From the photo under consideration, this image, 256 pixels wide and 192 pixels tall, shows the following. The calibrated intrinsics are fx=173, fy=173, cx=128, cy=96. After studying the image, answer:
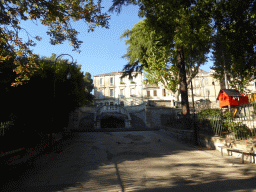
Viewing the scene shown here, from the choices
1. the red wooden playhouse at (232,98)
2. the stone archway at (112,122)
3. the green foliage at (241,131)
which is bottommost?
the stone archway at (112,122)

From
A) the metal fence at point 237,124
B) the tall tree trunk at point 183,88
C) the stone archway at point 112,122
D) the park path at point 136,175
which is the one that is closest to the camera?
the park path at point 136,175

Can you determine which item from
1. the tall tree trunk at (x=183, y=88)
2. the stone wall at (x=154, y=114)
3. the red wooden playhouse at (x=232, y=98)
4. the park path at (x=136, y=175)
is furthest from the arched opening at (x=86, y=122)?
the park path at (x=136, y=175)

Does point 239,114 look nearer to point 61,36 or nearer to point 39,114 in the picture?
point 61,36

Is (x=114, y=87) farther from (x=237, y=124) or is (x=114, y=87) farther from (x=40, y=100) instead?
(x=237, y=124)

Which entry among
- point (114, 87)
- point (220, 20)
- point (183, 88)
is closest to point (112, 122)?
point (114, 87)

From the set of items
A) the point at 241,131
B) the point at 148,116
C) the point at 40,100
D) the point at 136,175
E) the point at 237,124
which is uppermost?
the point at 40,100

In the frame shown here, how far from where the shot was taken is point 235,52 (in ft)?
22.0

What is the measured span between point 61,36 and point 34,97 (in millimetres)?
5747

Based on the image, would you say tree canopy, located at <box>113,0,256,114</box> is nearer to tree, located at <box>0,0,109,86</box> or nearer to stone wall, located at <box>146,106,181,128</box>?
tree, located at <box>0,0,109,86</box>

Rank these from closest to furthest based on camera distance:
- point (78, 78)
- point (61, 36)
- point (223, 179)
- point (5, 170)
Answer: point (223, 179)
point (5, 170)
point (61, 36)
point (78, 78)

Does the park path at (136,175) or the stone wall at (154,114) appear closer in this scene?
the park path at (136,175)

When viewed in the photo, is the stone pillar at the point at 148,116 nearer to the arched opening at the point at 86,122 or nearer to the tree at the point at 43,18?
the arched opening at the point at 86,122

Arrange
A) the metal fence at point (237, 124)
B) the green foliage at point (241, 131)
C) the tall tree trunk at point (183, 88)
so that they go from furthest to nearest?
the tall tree trunk at point (183, 88) < the green foliage at point (241, 131) < the metal fence at point (237, 124)

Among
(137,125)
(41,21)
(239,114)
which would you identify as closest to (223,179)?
(239,114)
